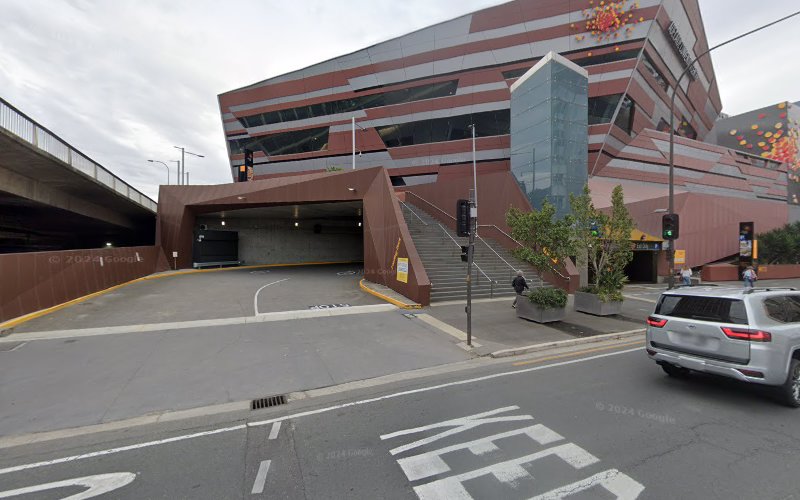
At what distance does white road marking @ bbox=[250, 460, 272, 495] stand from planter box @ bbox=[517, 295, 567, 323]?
918 cm

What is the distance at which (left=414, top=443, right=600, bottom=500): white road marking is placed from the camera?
325cm

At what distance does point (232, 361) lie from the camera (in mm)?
7430

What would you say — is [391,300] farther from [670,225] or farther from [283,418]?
[670,225]

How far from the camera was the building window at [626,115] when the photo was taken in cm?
2906

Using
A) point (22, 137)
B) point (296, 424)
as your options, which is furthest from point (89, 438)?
point (22, 137)

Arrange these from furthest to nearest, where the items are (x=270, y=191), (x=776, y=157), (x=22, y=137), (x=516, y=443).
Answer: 1. (x=776, y=157)
2. (x=270, y=191)
3. (x=22, y=137)
4. (x=516, y=443)

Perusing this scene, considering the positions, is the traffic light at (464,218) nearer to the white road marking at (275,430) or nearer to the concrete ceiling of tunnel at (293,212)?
the white road marking at (275,430)

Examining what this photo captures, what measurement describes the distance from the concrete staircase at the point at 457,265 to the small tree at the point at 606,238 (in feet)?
7.13

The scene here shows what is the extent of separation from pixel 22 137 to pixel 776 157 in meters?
80.1

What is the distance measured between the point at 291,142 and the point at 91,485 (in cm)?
4307

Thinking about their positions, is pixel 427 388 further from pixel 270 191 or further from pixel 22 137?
pixel 270 191

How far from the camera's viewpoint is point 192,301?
46.1ft

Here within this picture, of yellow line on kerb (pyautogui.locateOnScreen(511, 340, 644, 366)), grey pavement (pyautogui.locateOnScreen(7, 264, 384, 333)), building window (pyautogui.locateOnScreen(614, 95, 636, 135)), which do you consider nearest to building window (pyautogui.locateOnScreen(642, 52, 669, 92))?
building window (pyautogui.locateOnScreen(614, 95, 636, 135))

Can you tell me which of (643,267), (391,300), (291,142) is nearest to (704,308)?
(391,300)
